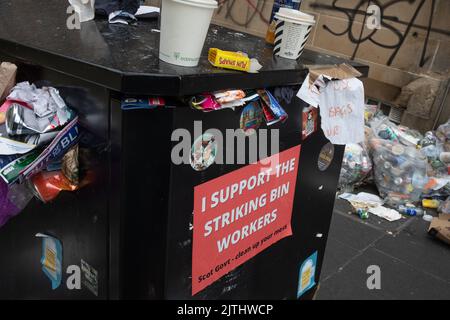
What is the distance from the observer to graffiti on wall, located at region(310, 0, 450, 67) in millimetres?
4590

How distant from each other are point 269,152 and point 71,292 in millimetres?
802

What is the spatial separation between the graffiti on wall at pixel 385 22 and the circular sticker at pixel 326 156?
3537 millimetres

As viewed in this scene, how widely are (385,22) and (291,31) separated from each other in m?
3.90

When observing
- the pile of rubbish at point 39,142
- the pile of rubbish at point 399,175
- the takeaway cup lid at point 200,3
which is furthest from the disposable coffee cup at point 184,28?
the pile of rubbish at point 399,175

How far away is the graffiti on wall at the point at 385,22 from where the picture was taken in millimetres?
4590

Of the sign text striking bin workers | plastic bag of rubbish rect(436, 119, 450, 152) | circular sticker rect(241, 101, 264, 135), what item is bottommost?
plastic bag of rubbish rect(436, 119, 450, 152)

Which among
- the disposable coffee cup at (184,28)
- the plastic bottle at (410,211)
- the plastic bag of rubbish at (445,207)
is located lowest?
the plastic bottle at (410,211)

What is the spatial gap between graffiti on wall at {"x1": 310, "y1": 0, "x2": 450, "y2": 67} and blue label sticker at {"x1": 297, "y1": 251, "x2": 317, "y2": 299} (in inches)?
139

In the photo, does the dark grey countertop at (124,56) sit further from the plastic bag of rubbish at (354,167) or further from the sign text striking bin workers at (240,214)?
the plastic bag of rubbish at (354,167)

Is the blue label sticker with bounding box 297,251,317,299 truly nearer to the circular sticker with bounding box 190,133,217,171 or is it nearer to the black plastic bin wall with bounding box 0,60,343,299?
the black plastic bin wall with bounding box 0,60,343,299

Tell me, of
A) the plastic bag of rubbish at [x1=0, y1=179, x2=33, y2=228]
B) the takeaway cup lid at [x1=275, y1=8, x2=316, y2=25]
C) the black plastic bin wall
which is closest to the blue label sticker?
the black plastic bin wall

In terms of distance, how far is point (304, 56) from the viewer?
1658mm
